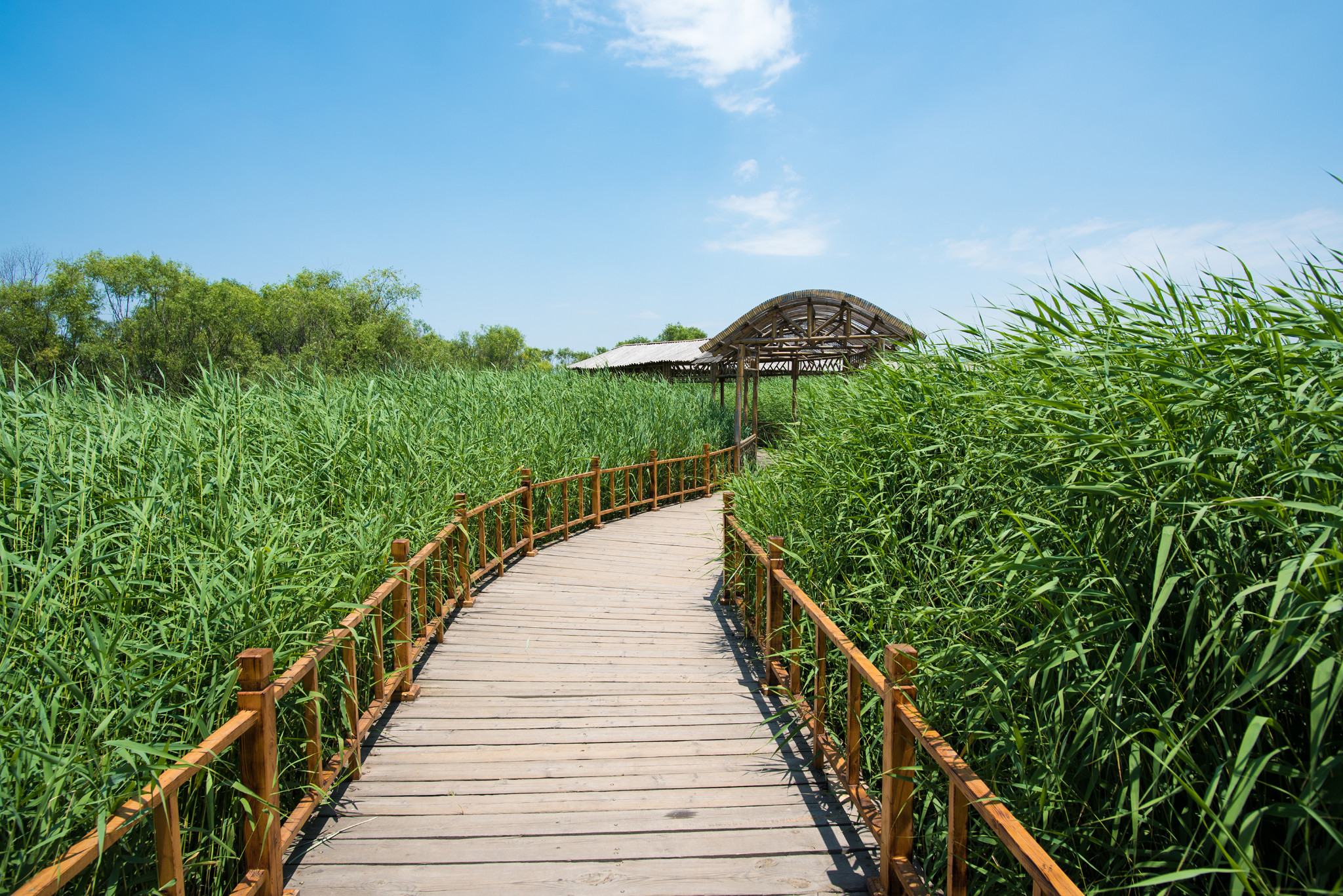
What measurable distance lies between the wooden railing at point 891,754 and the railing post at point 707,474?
27.9 ft

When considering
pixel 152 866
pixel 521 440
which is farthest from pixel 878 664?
pixel 521 440

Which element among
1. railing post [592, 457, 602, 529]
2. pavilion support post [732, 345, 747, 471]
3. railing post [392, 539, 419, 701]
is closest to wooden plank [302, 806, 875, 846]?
railing post [392, 539, 419, 701]

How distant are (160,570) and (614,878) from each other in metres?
2.27

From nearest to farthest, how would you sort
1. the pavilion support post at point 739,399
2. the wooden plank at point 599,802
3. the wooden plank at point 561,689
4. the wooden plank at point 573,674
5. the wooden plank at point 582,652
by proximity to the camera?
the wooden plank at point 599,802 < the wooden plank at point 561,689 < the wooden plank at point 573,674 < the wooden plank at point 582,652 < the pavilion support post at point 739,399

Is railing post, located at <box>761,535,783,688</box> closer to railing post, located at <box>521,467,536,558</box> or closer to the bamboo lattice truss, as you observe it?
railing post, located at <box>521,467,536,558</box>

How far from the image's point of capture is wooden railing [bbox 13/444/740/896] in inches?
70.9

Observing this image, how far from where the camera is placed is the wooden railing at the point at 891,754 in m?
1.71

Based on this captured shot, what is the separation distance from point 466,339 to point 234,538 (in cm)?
5566

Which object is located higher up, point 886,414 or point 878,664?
point 886,414

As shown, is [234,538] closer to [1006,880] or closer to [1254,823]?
[1006,880]

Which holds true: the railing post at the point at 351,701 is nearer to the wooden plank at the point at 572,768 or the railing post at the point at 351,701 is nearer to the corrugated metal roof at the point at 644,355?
the wooden plank at the point at 572,768

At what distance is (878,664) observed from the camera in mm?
3455

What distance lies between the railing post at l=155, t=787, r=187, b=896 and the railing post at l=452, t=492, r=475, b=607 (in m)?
3.63

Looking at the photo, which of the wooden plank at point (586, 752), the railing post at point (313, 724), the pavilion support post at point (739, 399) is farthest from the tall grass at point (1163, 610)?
the pavilion support post at point (739, 399)
